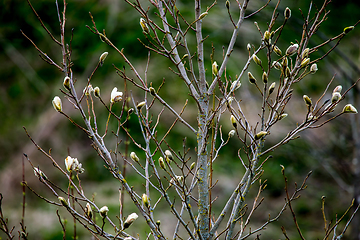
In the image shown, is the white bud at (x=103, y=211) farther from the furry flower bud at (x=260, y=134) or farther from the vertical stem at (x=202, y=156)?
the furry flower bud at (x=260, y=134)

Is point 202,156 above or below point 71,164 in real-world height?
below

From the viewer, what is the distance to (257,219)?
4.39 m

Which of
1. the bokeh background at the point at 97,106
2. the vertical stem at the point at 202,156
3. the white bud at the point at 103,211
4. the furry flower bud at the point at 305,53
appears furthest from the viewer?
the bokeh background at the point at 97,106

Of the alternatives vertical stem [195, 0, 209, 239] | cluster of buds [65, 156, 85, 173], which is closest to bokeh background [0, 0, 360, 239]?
vertical stem [195, 0, 209, 239]

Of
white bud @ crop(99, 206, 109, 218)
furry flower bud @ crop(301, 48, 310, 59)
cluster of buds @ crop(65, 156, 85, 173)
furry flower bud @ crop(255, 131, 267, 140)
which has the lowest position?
white bud @ crop(99, 206, 109, 218)

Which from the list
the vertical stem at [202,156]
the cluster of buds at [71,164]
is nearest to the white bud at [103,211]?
the cluster of buds at [71,164]

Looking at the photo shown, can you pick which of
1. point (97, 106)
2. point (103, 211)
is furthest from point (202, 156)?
point (97, 106)

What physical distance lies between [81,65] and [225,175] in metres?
3.25

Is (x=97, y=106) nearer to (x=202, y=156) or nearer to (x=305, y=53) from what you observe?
(x=202, y=156)

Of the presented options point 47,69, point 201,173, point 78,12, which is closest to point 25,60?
point 47,69

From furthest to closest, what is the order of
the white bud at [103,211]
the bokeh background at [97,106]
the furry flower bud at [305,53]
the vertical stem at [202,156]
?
the bokeh background at [97,106], the vertical stem at [202,156], the furry flower bud at [305,53], the white bud at [103,211]

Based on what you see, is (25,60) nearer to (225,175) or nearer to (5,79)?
(5,79)

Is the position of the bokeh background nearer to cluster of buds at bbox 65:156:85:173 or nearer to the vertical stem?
the vertical stem

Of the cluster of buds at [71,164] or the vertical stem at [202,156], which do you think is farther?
the vertical stem at [202,156]
